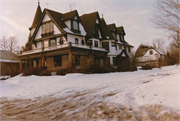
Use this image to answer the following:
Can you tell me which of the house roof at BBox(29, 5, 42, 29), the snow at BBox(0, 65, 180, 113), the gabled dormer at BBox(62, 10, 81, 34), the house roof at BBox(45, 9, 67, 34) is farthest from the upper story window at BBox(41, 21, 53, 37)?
the snow at BBox(0, 65, 180, 113)

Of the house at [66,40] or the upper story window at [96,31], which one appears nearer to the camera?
the house at [66,40]

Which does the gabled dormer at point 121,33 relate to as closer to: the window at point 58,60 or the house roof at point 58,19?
the house roof at point 58,19

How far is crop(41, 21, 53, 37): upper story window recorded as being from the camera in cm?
2563

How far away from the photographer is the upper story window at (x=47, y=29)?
2563 cm

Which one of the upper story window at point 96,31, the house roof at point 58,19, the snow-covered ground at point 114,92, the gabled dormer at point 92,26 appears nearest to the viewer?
the snow-covered ground at point 114,92

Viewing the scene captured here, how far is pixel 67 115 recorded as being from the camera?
14.1ft

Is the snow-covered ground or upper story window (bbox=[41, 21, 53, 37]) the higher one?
upper story window (bbox=[41, 21, 53, 37])

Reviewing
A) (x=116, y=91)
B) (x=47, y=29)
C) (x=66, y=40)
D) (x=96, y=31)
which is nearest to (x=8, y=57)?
(x=47, y=29)

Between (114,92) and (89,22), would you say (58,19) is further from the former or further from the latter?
(114,92)

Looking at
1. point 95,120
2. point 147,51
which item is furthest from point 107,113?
point 147,51

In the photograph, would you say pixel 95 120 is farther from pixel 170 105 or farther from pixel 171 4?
pixel 171 4

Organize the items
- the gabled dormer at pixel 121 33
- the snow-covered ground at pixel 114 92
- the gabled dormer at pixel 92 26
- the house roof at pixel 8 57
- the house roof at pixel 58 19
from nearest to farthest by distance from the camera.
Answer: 1. the snow-covered ground at pixel 114 92
2. the house roof at pixel 58 19
3. the gabled dormer at pixel 92 26
4. the house roof at pixel 8 57
5. the gabled dormer at pixel 121 33

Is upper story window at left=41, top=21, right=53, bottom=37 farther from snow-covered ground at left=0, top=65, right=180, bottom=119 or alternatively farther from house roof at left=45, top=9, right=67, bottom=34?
snow-covered ground at left=0, top=65, right=180, bottom=119

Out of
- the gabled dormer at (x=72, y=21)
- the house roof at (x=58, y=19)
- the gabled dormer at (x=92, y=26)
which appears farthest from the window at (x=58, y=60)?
the gabled dormer at (x=92, y=26)
